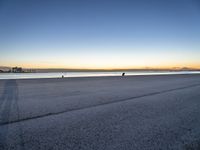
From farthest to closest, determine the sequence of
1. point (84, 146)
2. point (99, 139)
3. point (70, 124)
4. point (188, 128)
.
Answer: point (70, 124)
point (188, 128)
point (99, 139)
point (84, 146)

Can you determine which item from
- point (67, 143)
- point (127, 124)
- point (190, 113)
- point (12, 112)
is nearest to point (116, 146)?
point (67, 143)

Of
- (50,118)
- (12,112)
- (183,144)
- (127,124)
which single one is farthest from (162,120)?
(12,112)

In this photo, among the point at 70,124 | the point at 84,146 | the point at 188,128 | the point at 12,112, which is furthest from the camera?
the point at 12,112

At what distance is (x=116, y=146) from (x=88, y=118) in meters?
1.76

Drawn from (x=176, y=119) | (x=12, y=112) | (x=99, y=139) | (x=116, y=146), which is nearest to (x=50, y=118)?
(x=12, y=112)

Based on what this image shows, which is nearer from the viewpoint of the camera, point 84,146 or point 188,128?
point 84,146

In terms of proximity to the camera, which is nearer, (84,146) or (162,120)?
(84,146)

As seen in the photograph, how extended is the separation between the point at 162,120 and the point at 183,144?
1416 millimetres

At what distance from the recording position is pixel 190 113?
16.9 ft

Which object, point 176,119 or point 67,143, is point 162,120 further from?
point 67,143

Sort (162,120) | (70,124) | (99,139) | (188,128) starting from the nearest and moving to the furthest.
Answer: (99,139) < (188,128) < (70,124) < (162,120)

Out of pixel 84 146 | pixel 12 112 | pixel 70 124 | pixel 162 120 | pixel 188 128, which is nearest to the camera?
pixel 84 146

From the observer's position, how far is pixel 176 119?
14.8 feet

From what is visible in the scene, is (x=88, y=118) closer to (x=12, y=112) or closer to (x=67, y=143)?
(x=67, y=143)
